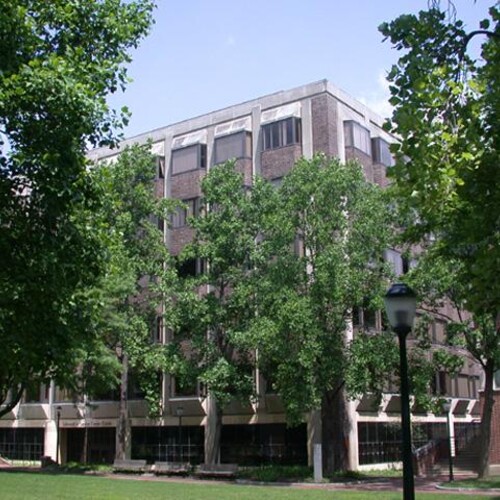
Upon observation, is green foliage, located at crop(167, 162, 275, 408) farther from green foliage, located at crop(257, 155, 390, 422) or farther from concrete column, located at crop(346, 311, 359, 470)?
concrete column, located at crop(346, 311, 359, 470)

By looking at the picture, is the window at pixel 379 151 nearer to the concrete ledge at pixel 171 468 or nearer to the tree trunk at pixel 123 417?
the tree trunk at pixel 123 417

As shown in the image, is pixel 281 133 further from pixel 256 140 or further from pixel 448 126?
pixel 448 126

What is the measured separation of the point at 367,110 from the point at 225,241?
14.5 metres

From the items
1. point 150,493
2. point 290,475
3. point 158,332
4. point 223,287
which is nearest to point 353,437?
point 290,475

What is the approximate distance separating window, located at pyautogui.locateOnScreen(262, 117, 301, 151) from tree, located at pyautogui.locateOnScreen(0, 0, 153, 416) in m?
25.9

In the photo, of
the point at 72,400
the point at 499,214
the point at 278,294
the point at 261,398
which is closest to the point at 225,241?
the point at 278,294

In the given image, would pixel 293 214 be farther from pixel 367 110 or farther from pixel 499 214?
pixel 499 214

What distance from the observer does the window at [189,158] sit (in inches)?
1769

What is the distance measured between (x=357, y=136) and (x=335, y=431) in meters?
16.1

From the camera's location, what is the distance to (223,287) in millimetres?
37188

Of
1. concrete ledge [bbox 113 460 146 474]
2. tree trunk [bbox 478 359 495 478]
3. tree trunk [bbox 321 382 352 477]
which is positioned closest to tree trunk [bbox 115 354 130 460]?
concrete ledge [bbox 113 460 146 474]

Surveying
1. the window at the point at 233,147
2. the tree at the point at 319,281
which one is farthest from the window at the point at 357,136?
the tree at the point at 319,281

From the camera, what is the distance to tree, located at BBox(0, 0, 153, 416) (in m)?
12.0

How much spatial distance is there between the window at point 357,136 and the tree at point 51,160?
26.5 meters
